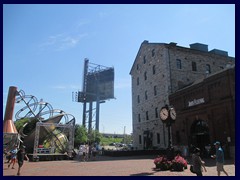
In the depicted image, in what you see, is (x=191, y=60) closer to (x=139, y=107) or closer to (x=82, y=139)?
(x=139, y=107)

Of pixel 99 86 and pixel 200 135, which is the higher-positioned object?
pixel 99 86

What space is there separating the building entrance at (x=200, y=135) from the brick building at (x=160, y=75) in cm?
553

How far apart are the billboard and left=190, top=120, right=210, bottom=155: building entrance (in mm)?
51564

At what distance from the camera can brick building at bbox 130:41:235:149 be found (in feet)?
120

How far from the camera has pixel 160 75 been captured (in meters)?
37.9

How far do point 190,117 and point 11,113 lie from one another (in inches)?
900

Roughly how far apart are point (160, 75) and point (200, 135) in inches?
475

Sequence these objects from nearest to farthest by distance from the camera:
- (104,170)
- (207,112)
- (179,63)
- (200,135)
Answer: (104,170) < (207,112) < (200,135) < (179,63)

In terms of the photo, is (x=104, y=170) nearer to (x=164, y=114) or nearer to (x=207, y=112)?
(x=164, y=114)

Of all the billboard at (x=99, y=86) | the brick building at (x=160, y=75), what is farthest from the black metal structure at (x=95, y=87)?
the brick building at (x=160, y=75)

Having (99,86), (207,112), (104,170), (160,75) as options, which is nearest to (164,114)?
(104,170)

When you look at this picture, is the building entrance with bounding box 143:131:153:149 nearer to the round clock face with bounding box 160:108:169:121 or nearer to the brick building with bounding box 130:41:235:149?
the brick building with bounding box 130:41:235:149

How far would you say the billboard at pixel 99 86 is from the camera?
79.4 meters

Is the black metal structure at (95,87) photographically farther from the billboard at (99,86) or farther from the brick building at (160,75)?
the brick building at (160,75)
